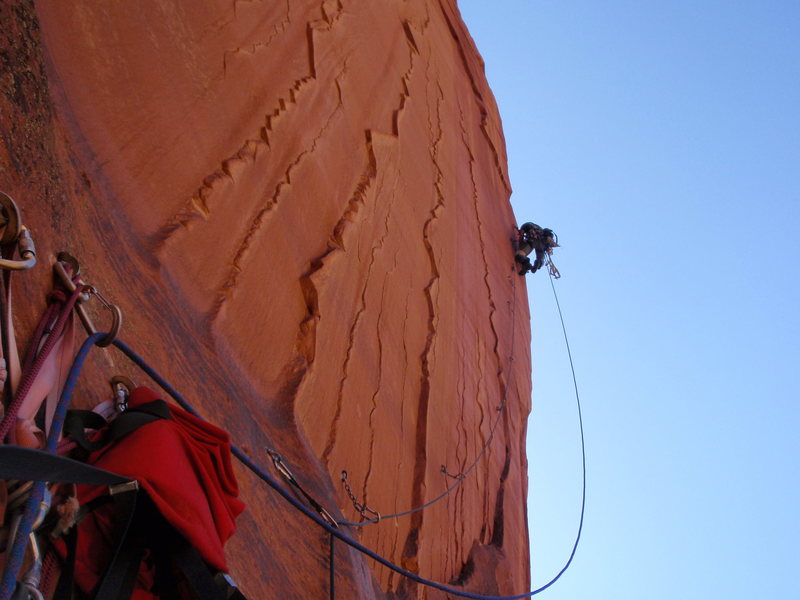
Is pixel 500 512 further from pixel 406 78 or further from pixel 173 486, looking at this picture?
pixel 173 486

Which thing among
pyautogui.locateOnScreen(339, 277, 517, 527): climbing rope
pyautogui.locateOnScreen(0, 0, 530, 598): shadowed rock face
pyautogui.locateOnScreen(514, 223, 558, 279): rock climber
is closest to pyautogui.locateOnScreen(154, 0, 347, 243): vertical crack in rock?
pyautogui.locateOnScreen(0, 0, 530, 598): shadowed rock face

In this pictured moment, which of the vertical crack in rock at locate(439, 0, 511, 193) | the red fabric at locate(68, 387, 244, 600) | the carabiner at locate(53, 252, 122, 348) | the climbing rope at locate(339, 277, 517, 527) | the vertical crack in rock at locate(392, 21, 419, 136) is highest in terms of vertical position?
the vertical crack in rock at locate(439, 0, 511, 193)

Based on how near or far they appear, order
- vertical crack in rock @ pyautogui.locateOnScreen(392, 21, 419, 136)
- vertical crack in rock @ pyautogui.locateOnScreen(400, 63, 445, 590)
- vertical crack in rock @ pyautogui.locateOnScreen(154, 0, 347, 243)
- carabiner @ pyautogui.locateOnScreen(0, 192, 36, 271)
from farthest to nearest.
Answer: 1. vertical crack in rock @ pyautogui.locateOnScreen(392, 21, 419, 136)
2. vertical crack in rock @ pyautogui.locateOnScreen(400, 63, 445, 590)
3. vertical crack in rock @ pyautogui.locateOnScreen(154, 0, 347, 243)
4. carabiner @ pyautogui.locateOnScreen(0, 192, 36, 271)

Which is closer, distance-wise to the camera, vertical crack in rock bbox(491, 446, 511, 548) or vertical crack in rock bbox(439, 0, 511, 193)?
vertical crack in rock bbox(491, 446, 511, 548)

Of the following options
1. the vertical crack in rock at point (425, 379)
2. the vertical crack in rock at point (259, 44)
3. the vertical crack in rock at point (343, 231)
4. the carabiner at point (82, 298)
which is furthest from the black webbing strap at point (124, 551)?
the vertical crack in rock at point (259, 44)

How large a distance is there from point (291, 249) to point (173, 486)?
89.7 inches

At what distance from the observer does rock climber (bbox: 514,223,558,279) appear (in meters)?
8.18

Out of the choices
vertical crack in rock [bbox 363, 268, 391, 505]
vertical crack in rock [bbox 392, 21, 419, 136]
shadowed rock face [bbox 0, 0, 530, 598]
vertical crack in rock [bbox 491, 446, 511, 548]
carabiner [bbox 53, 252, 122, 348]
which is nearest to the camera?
carabiner [bbox 53, 252, 122, 348]

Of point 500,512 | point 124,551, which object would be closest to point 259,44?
point 124,551

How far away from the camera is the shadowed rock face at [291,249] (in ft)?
7.90

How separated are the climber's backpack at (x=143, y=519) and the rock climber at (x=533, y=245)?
6613mm

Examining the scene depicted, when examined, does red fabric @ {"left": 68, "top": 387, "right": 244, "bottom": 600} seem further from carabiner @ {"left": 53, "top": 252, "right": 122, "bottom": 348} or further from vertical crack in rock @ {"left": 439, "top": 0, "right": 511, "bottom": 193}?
vertical crack in rock @ {"left": 439, "top": 0, "right": 511, "bottom": 193}

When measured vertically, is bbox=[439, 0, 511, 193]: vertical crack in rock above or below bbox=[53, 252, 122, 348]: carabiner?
above

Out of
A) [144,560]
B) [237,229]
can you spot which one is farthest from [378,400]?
[144,560]
